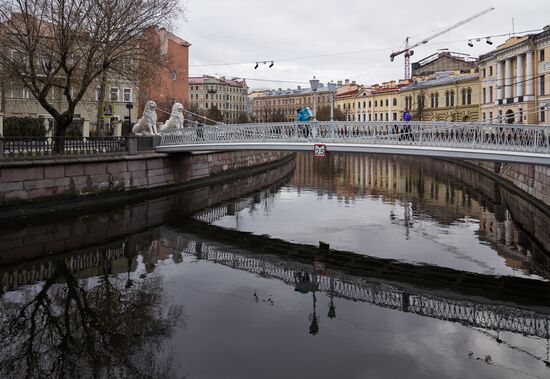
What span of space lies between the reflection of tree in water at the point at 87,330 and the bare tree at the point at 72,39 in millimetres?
11580

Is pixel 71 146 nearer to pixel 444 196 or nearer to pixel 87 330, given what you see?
pixel 87 330

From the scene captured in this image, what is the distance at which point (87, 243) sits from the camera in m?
15.3

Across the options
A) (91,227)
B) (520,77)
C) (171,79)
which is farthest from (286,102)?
(91,227)

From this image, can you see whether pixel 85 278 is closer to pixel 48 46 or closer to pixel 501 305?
pixel 501 305

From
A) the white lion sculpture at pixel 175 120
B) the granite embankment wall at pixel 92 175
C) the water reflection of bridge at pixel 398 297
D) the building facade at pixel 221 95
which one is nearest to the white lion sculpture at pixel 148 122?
the white lion sculpture at pixel 175 120

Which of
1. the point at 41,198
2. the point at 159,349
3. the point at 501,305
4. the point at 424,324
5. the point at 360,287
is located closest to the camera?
the point at 159,349

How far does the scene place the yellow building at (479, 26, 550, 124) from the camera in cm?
3606

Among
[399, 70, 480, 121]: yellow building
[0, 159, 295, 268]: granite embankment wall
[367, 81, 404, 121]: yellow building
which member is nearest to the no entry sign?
[0, 159, 295, 268]: granite embankment wall

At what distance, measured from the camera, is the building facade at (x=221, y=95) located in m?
107

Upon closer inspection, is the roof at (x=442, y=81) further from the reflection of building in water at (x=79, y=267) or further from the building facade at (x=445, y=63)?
the reflection of building in water at (x=79, y=267)

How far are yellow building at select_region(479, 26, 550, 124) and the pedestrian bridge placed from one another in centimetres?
1958

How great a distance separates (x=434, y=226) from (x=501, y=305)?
A: 8065mm

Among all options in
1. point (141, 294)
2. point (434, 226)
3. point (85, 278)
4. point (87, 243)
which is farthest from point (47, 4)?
point (434, 226)

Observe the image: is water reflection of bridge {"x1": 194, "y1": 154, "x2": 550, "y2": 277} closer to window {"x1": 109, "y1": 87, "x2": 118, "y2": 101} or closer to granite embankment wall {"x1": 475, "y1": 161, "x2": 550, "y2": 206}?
granite embankment wall {"x1": 475, "y1": 161, "x2": 550, "y2": 206}
